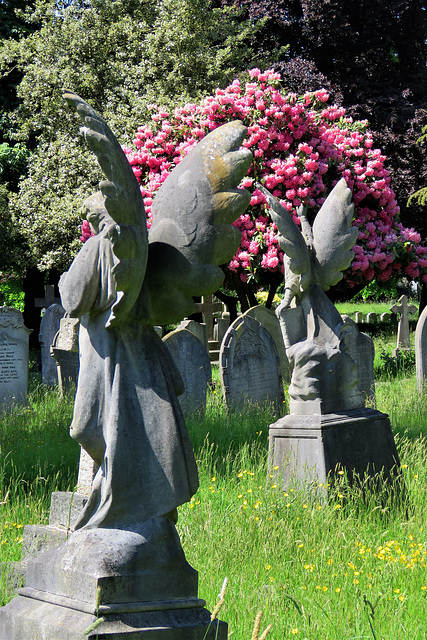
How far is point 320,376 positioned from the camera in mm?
6000

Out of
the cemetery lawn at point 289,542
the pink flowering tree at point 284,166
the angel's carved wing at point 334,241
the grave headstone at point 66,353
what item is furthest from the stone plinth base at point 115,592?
the pink flowering tree at point 284,166

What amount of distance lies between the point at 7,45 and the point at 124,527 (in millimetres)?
17989

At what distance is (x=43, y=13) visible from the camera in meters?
18.5

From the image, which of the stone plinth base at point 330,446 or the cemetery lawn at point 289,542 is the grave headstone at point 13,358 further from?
the stone plinth base at point 330,446

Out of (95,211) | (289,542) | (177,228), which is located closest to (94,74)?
(289,542)

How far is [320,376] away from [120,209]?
3690mm

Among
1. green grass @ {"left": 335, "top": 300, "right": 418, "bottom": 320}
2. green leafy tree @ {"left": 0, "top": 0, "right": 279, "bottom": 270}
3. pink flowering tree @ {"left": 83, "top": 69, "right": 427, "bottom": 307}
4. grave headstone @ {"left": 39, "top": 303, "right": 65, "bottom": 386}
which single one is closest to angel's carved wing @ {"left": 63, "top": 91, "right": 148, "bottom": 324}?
pink flowering tree @ {"left": 83, "top": 69, "right": 427, "bottom": 307}

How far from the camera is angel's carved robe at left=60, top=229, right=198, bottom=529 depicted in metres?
2.72

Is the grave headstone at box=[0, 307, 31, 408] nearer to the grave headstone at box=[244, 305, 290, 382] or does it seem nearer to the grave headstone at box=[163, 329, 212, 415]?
the grave headstone at box=[163, 329, 212, 415]

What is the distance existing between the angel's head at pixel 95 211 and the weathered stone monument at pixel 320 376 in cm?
314

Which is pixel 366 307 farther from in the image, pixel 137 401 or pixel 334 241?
pixel 137 401

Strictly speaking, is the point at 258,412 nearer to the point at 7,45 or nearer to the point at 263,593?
the point at 263,593

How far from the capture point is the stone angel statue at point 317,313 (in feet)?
19.7

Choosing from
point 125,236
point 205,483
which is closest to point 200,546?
point 205,483
